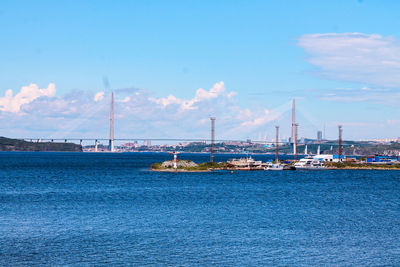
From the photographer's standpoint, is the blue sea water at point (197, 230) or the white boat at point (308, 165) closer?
the blue sea water at point (197, 230)

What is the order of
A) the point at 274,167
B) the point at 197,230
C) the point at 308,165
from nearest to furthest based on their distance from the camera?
the point at 197,230 → the point at 274,167 → the point at 308,165

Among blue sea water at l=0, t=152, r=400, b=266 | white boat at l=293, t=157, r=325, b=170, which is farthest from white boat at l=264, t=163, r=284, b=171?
blue sea water at l=0, t=152, r=400, b=266

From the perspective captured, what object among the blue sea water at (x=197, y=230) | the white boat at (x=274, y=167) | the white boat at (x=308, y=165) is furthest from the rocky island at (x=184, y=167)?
the blue sea water at (x=197, y=230)

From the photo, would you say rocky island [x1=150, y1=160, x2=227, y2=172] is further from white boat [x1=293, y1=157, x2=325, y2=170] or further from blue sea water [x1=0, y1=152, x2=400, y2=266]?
blue sea water [x1=0, y1=152, x2=400, y2=266]

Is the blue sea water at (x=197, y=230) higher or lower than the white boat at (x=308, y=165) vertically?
lower

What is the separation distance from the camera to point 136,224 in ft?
161

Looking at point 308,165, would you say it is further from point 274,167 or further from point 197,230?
point 197,230

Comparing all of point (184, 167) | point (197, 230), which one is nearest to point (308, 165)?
point (184, 167)

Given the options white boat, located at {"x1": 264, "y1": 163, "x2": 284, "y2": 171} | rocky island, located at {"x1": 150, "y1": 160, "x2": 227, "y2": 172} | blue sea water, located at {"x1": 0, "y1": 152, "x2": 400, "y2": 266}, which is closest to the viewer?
blue sea water, located at {"x1": 0, "y1": 152, "x2": 400, "y2": 266}

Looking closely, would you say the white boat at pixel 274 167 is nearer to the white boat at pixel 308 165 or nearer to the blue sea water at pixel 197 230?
the white boat at pixel 308 165

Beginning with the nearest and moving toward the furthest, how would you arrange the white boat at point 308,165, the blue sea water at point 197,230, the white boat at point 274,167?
the blue sea water at point 197,230
the white boat at point 274,167
the white boat at point 308,165

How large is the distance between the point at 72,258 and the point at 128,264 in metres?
4.06

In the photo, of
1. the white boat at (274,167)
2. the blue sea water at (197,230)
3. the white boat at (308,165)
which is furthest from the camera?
the white boat at (308,165)

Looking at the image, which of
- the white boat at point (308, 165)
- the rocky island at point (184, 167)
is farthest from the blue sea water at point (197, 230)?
the white boat at point (308, 165)
